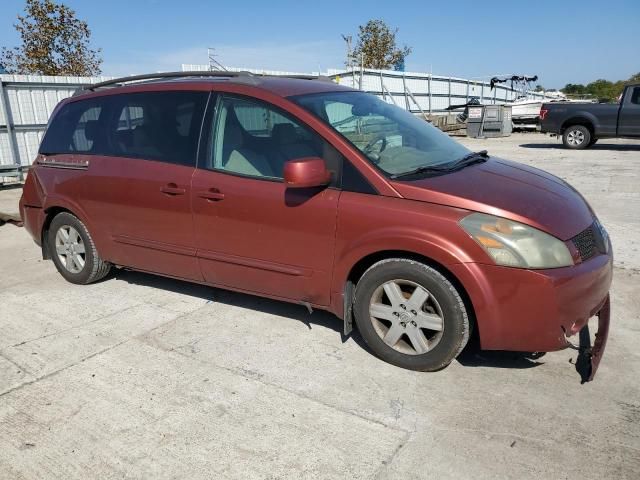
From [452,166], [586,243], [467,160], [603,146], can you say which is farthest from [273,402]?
[603,146]

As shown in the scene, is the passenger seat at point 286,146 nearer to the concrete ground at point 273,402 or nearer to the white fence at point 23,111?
the concrete ground at point 273,402

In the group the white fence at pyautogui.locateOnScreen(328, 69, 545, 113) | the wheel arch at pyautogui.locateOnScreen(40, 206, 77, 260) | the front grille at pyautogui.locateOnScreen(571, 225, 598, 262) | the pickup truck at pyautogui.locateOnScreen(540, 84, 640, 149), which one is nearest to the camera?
the front grille at pyautogui.locateOnScreen(571, 225, 598, 262)

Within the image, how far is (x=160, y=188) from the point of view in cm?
406

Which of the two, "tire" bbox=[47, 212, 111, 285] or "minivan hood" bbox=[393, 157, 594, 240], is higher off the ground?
"minivan hood" bbox=[393, 157, 594, 240]

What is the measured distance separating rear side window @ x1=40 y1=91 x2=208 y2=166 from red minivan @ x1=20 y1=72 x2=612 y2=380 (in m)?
0.02

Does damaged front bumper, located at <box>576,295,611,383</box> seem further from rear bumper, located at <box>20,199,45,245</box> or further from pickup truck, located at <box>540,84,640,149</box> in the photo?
pickup truck, located at <box>540,84,640,149</box>

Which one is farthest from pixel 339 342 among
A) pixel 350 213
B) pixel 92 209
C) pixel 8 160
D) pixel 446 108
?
pixel 446 108

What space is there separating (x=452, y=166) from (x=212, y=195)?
1680 mm

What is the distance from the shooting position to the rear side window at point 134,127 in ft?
13.2

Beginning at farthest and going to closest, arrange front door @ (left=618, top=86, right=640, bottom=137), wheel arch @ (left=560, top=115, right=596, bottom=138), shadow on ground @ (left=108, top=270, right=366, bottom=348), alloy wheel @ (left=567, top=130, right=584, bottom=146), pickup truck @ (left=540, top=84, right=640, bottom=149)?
alloy wheel @ (left=567, top=130, right=584, bottom=146)
wheel arch @ (left=560, top=115, right=596, bottom=138)
pickup truck @ (left=540, top=84, right=640, bottom=149)
front door @ (left=618, top=86, right=640, bottom=137)
shadow on ground @ (left=108, top=270, right=366, bottom=348)

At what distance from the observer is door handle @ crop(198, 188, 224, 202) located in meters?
3.77

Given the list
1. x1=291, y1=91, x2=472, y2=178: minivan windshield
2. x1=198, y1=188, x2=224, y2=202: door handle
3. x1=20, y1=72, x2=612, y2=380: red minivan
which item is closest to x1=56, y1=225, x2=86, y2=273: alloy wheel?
x1=20, y1=72, x2=612, y2=380: red minivan

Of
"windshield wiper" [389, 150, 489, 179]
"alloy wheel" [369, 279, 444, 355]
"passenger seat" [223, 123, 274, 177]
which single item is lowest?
"alloy wheel" [369, 279, 444, 355]

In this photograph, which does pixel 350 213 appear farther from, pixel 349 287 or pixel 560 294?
pixel 560 294
